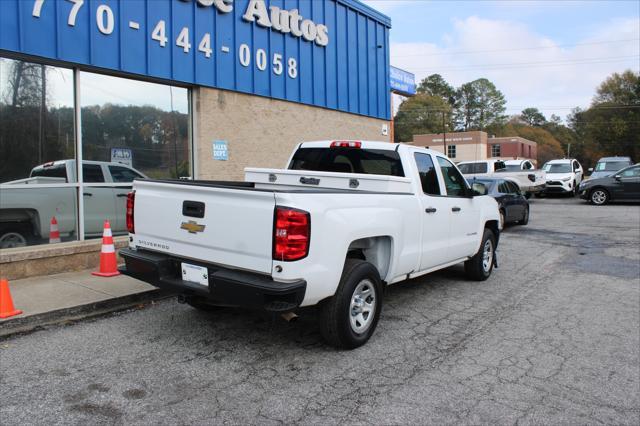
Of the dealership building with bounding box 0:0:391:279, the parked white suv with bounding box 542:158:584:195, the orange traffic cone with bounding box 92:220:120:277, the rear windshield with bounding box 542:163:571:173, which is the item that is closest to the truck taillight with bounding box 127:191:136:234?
the orange traffic cone with bounding box 92:220:120:277

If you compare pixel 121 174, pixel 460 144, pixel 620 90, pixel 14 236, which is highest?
pixel 620 90

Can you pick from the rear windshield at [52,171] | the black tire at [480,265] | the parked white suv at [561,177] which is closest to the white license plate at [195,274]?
the rear windshield at [52,171]

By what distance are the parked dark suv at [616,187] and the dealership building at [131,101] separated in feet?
43.6

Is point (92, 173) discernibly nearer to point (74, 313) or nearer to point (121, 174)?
point (121, 174)

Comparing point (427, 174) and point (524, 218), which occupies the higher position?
point (427, 174)

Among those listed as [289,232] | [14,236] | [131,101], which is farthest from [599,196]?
[14,236]

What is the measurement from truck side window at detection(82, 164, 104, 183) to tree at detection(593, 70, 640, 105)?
75246 mm

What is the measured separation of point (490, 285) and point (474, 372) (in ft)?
11.4

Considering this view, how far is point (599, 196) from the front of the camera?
20047 mm

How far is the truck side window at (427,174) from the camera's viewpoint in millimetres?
5772

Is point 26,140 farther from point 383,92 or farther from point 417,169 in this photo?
point 383,92

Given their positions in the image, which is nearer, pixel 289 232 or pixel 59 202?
pixel 289 232

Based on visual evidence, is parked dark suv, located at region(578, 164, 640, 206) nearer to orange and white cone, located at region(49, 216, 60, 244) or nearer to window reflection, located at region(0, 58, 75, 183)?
window reflection, located at region(0, 58, 75, 183)

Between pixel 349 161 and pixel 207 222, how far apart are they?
2.34m
